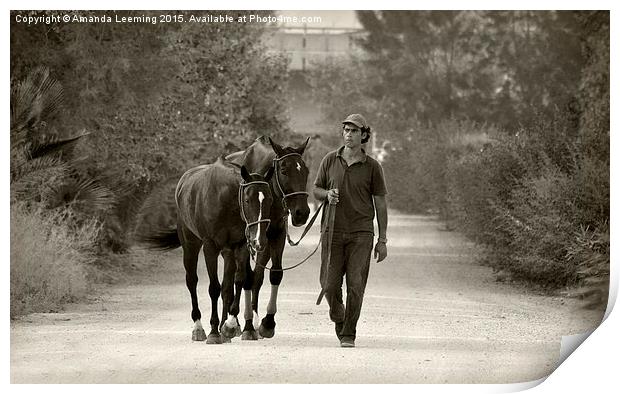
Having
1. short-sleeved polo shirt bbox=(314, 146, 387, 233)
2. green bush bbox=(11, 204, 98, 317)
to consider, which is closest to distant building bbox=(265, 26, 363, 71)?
green bush bbox=(11, 204, 98, 317)

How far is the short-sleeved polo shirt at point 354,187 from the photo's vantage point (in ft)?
34.7

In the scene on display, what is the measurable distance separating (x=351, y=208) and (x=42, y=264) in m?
4.58

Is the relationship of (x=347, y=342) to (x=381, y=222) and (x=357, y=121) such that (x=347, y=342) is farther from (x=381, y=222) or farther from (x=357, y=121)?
(x=357, y=121)

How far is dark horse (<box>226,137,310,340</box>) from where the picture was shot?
10859 mm

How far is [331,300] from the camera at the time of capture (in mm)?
10820

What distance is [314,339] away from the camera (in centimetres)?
1185

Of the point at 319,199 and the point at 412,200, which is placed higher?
the point at 319,199

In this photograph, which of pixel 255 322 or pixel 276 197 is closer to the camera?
pixel 276 197

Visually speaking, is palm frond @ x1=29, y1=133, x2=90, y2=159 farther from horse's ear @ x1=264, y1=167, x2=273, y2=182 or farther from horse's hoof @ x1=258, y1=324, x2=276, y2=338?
horse's ear @ x1=264, y1=167, x2=273, y2=182

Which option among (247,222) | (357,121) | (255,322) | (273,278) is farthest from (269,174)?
(255,322)

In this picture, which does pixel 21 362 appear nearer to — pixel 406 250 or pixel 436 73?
pixel 436 73

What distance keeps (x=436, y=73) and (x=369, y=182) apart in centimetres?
1079

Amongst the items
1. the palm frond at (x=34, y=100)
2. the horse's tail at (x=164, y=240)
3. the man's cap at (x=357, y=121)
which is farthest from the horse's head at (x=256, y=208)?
the palm frond at (x=34, y=100)

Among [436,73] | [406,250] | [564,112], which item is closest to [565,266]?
[564,112]
